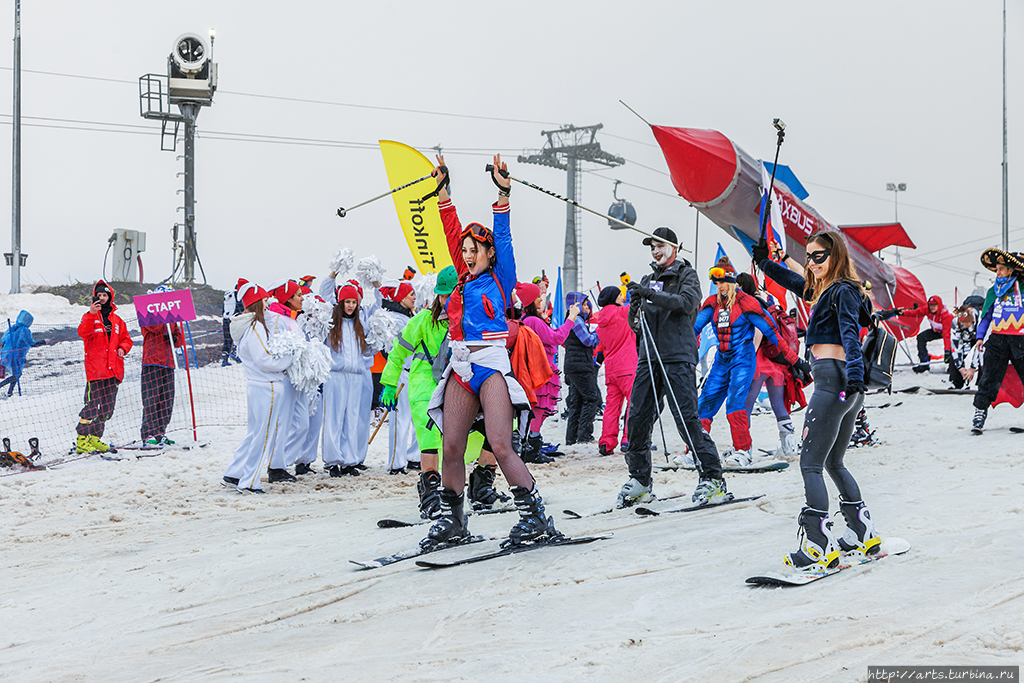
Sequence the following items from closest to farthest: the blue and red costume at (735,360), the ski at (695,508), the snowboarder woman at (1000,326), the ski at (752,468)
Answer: the ski at (695,508)
the ski at (752,468)
the blue and red costume at (735,360)
the snowboarder woman at (1000,326)

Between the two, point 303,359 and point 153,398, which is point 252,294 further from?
point 153,398

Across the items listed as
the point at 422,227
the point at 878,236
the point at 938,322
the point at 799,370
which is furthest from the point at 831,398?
the point at 938,322

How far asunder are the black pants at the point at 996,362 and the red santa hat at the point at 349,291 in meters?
6.76

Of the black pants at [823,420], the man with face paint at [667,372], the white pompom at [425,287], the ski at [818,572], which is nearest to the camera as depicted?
the ski at [818,572]

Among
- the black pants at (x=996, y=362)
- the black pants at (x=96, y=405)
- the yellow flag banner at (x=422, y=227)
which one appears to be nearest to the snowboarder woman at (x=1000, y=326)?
the black pants at (x=996, y=362)

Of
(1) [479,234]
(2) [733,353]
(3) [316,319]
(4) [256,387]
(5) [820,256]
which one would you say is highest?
(1) [479,234]

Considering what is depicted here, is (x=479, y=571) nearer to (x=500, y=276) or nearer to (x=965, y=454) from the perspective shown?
(x=500, y=276)

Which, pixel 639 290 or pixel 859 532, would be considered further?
pixel 639 290

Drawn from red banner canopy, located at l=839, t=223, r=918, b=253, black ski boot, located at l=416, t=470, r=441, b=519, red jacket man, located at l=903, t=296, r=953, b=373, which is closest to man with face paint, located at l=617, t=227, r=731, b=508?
black ski boot, located at l=416, t=470, r=441, b=519

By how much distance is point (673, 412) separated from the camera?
644 cm

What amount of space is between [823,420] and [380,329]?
19.6 ft

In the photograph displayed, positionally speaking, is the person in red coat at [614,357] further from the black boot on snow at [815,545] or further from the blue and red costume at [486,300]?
the black boot on snow at [815,545]

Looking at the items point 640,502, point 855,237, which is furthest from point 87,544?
point 855,237

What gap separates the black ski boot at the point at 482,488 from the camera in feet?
22.3
